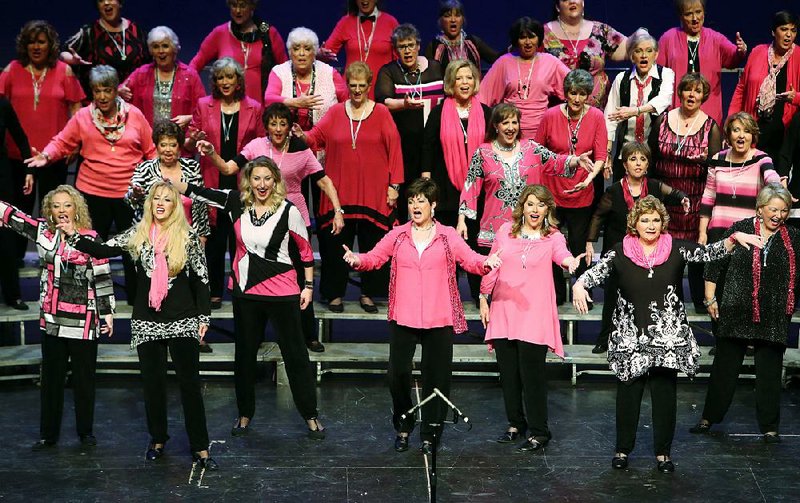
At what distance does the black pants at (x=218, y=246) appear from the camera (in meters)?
7.68

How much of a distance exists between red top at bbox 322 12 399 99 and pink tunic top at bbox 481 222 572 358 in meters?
2.21

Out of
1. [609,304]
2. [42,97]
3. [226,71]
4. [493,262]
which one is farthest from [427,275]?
[42,97]

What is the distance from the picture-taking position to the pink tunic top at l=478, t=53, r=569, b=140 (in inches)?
310

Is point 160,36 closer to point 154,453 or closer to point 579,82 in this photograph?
point 579,82

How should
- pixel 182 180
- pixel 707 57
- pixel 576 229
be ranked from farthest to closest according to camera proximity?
pixel 707 57 → pixel 576 229 → pixel 182 180

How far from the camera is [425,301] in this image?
629 centimetres

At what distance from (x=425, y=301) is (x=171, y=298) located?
130cm

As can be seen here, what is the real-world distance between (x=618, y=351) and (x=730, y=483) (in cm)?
85

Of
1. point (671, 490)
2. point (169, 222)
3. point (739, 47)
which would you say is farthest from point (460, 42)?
point (671, 490)

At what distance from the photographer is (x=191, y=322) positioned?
6156mm

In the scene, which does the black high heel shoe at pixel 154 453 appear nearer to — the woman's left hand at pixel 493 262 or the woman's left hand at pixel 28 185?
the woman's left hand at pixel 493 262

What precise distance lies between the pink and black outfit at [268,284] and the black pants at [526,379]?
1074mm

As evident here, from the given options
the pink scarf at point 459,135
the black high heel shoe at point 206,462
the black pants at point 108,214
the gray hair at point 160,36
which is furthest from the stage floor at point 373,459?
the gray hair at point 160,36

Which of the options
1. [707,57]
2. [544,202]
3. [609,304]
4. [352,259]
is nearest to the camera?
[352,259]
